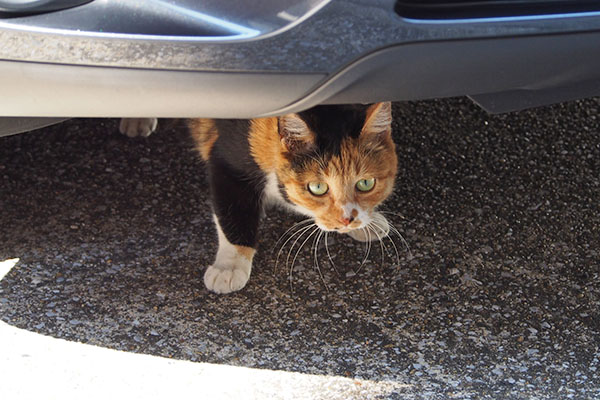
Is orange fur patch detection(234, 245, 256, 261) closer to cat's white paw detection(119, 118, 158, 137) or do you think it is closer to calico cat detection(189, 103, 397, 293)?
calico cat detection(189, 103, 397, 293)

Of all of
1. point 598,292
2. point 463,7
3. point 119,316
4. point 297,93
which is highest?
point 463,7

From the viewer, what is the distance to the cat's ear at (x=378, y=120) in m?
2.11

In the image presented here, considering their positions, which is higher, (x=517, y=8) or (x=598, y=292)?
(x=517, y=8)

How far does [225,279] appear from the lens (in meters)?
2.27

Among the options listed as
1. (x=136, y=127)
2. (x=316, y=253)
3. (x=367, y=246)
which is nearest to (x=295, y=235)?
(x=316, y=253)

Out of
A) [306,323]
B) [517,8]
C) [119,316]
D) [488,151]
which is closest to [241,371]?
[306,323]

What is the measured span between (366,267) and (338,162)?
17.1 inches

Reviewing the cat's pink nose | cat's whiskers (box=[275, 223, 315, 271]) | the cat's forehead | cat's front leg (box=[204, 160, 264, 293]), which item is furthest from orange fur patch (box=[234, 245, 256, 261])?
the cat's forehead

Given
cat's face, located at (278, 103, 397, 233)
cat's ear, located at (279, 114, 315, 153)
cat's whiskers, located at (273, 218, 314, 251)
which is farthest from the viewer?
cat's whiskers, located at (273, 218, 314, 251)

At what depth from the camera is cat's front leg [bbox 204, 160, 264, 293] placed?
7.72 ft

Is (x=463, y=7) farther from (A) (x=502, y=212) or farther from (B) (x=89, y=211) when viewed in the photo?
(B) (x=89, y=211)

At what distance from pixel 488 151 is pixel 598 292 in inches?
36.4

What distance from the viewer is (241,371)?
1929mm

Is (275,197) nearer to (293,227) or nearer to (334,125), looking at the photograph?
(293,227)
